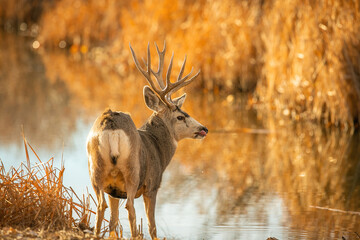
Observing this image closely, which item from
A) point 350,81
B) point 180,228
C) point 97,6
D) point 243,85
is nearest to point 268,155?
point 350,81

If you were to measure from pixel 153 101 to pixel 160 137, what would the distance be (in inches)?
13.2

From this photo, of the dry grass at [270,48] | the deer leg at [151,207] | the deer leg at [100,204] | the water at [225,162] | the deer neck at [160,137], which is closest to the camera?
the deer leg at [100,204]

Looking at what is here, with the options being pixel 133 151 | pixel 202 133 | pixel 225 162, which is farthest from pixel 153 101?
pixel 225 162

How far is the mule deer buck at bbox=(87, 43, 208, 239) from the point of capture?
534 centimetres

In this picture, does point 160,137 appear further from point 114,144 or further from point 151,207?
point 114,144

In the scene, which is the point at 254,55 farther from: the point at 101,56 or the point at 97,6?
the point at 97,6

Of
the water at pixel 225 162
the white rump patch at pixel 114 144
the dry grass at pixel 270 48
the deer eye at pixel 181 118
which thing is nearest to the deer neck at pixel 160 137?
the deer eye at pixel 181 118

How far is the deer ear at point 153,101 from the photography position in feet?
21.1

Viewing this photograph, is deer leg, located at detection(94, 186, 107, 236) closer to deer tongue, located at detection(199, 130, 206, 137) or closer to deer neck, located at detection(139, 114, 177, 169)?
deer neck, located at detection(139, 114, 177, 169)

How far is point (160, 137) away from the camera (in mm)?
6477

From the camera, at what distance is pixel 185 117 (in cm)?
666

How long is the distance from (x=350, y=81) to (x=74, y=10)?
16.4 metres

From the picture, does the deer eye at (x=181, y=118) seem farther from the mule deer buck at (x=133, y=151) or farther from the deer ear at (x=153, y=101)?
the deer ear at (x=153, y=101)

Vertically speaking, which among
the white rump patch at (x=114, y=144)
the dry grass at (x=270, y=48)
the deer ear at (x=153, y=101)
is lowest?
the white rump patch at (x=114, y=144)
